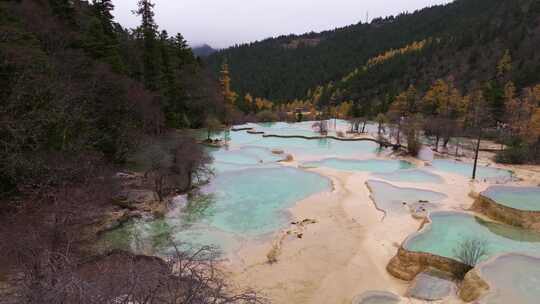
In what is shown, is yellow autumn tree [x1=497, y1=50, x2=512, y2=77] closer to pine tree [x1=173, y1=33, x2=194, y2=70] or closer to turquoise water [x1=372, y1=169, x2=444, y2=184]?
turquoise water [x1=372, y1=169, x2=444, y2=184]

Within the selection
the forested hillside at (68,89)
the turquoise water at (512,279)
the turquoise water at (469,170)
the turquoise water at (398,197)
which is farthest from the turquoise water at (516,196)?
the forested hillside at (68,89)

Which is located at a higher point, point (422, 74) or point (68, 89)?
point (422, 74)

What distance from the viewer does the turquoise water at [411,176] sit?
19552 mm

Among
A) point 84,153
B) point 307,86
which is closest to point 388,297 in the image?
point 84,153

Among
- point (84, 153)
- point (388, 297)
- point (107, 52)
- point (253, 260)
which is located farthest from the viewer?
point (107, 52)

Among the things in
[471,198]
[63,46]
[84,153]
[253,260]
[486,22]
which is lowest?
[253,260]

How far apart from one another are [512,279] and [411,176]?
41.1 feet

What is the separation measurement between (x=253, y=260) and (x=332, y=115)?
5196 cm

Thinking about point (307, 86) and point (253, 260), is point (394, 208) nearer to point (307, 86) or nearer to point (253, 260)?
point (253, 260)

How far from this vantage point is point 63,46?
16.0 metres

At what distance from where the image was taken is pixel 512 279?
28.1 ft

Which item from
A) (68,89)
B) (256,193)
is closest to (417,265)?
(256,193)

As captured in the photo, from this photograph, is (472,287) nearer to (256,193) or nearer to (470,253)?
(470,253)

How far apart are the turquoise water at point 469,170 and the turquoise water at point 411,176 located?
80.1 inches
